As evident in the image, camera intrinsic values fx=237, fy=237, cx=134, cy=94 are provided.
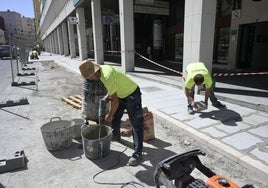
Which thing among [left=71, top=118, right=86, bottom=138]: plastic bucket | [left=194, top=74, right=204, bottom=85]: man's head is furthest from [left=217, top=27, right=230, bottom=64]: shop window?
[left=71, top=118, right=86, bottom=138]: plastic bucket

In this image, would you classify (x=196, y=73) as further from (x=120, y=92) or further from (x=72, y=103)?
(x=72, y=103)

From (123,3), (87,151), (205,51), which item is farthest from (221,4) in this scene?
(87,151)

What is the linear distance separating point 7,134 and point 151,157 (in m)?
3.28

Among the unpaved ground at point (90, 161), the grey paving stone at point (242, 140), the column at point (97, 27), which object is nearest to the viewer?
the unpaved ground at point (90, 161)

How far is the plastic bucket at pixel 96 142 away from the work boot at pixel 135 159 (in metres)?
0.49

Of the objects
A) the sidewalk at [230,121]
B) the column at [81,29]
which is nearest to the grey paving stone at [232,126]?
the sidewalk at [230,121]

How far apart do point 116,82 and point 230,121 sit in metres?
3.00

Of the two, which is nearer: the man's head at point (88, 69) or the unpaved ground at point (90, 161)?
the unpaved ground at point (90, 161)

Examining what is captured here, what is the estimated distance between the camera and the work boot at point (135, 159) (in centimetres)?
379

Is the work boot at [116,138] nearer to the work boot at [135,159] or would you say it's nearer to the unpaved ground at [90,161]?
the unpaved ground at [90,161]

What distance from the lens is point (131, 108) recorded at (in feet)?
12.5

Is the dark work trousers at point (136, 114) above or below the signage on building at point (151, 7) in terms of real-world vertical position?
below

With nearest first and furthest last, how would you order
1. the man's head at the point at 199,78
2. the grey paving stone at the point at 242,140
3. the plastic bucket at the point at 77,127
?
the grey paving stone at the point at 242,140
the plastic bucket at the point at 77,127
the man's head at the point at 199,78

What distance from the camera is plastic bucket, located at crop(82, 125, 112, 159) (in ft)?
12.7
